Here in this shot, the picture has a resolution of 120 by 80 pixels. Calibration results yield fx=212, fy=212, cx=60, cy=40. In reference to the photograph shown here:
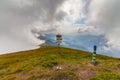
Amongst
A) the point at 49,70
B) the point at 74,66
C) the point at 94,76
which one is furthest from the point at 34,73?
the point at 94,76

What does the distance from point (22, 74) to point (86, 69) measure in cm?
1170

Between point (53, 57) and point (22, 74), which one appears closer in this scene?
point (22, 74)

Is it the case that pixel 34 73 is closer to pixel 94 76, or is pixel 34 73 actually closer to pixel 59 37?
pixel 59 37

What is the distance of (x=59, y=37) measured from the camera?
37.5m

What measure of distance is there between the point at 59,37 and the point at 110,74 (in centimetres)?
1078

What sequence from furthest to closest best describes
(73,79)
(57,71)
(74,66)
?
(74,66)
(57,71)
(73,79)

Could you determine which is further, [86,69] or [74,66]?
[74,66]

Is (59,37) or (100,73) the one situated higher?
(59,37)

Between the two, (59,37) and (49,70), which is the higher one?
(59,37)

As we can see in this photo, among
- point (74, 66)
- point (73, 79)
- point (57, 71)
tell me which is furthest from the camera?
point (74, 66)

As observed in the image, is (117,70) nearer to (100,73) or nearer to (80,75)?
(100,73)

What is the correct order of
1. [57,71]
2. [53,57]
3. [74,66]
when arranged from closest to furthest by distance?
[57,71]
[74,66]
[53,57]

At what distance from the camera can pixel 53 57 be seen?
44.9m

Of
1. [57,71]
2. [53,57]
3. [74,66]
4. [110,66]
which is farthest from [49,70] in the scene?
[110,66]
